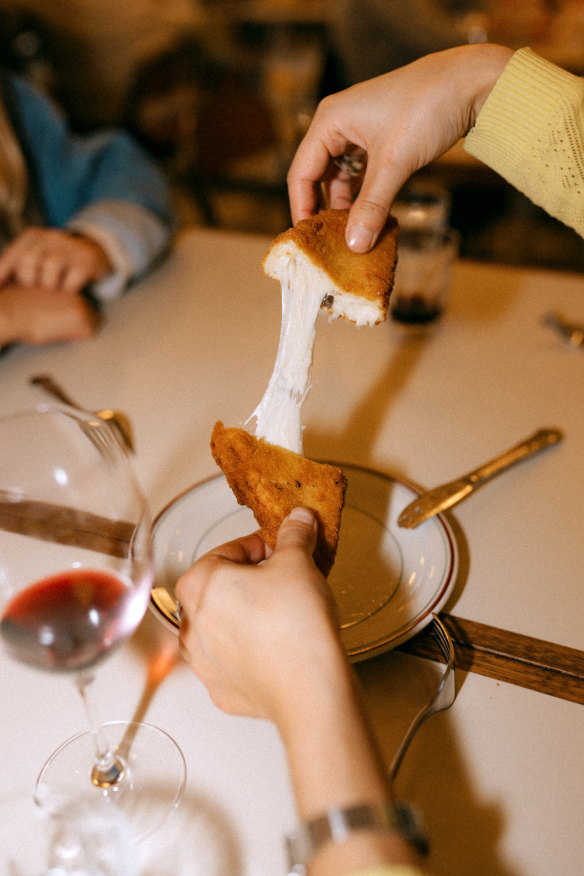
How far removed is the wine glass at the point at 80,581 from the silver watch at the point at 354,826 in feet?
0.56

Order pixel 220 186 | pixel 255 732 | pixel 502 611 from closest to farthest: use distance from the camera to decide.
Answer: pixel 255 732, pixel 502 611, pixel 220 186

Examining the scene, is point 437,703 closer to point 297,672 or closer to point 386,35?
point 297,672

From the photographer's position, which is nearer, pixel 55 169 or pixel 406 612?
pixel 406 612

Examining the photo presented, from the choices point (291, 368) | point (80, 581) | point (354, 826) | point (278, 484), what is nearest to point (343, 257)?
point (291, 368)

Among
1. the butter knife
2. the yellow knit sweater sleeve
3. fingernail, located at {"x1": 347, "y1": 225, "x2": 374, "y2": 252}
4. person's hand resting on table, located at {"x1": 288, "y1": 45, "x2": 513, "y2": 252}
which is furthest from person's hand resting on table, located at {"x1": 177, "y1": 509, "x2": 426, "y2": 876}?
the yellow knit sweater sleeve

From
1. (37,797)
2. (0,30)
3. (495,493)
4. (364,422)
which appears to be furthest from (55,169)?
(0,30)

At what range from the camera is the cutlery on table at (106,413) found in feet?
3.43

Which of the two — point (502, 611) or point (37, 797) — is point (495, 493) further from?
point (37, 797)

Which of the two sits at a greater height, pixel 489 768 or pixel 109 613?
pixel 109 613

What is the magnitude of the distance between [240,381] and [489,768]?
751 millimetres

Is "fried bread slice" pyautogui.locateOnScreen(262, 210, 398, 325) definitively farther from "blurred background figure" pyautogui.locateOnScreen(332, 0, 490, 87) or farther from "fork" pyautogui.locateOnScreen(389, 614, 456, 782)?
"blurred background figure" pyautogui.locateOnScreen(332, 0, 490, 87)

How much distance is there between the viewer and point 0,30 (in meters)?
3.99

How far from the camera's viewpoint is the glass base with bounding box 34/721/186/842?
0.59 m

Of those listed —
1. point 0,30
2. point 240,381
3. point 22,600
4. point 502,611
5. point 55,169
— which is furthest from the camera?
point 0,30
